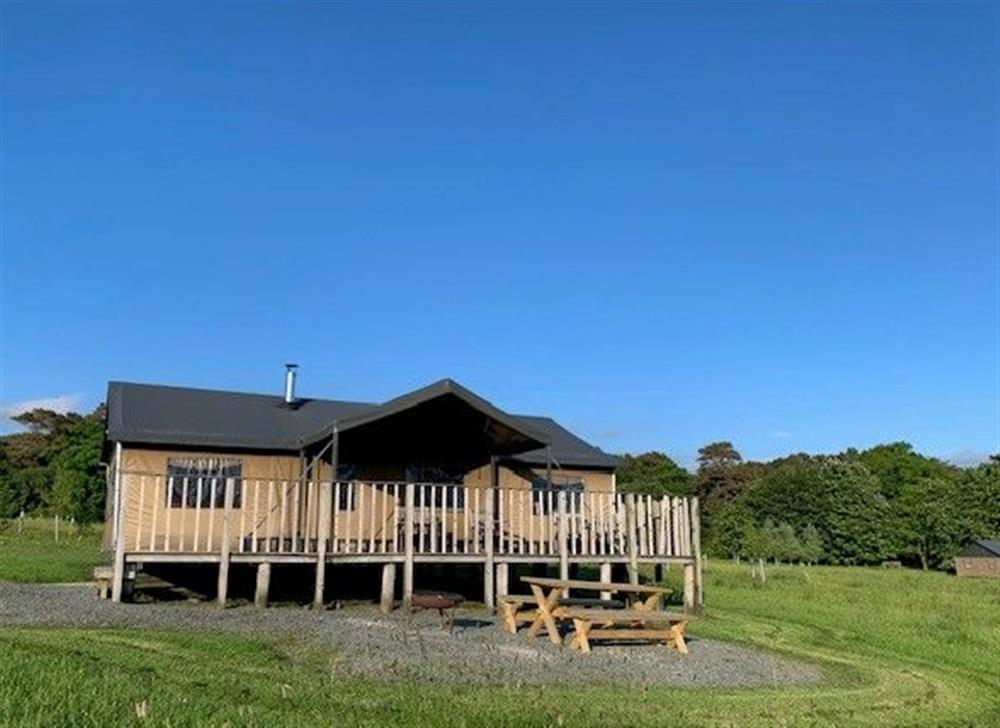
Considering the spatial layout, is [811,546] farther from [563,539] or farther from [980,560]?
[563,539]

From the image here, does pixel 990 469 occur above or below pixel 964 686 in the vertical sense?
above

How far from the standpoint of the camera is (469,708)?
703 cm

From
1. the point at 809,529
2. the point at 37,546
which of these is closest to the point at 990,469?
the point at 809,529

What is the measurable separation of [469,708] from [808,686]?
507 centimetres

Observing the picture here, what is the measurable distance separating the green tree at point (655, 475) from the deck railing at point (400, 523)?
172ft

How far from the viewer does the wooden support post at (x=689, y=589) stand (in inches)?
696

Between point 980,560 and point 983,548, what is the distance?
800mm

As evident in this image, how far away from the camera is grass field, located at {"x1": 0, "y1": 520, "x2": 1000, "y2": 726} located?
6.14 meters

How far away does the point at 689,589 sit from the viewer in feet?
58.6

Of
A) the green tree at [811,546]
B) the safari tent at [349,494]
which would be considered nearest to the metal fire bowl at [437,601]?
the safari tent at [349,494]

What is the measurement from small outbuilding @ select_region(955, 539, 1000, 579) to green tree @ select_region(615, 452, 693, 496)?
20.9 metres

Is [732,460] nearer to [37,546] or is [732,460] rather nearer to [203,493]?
[37,546]

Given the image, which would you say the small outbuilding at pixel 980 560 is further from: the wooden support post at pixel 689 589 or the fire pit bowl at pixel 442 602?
the fire pit bowl at pixel 442 602

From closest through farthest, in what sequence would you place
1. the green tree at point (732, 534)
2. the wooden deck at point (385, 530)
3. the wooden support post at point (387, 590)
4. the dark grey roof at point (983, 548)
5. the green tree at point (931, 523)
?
1. the wooden deck at point (385, 530)
2. the wooden support post at point (387, 590)
3. the dark grey roof at point (983, 548)
4. the green tree at point (732, 534)
5. the green tree at point (931, 523)
